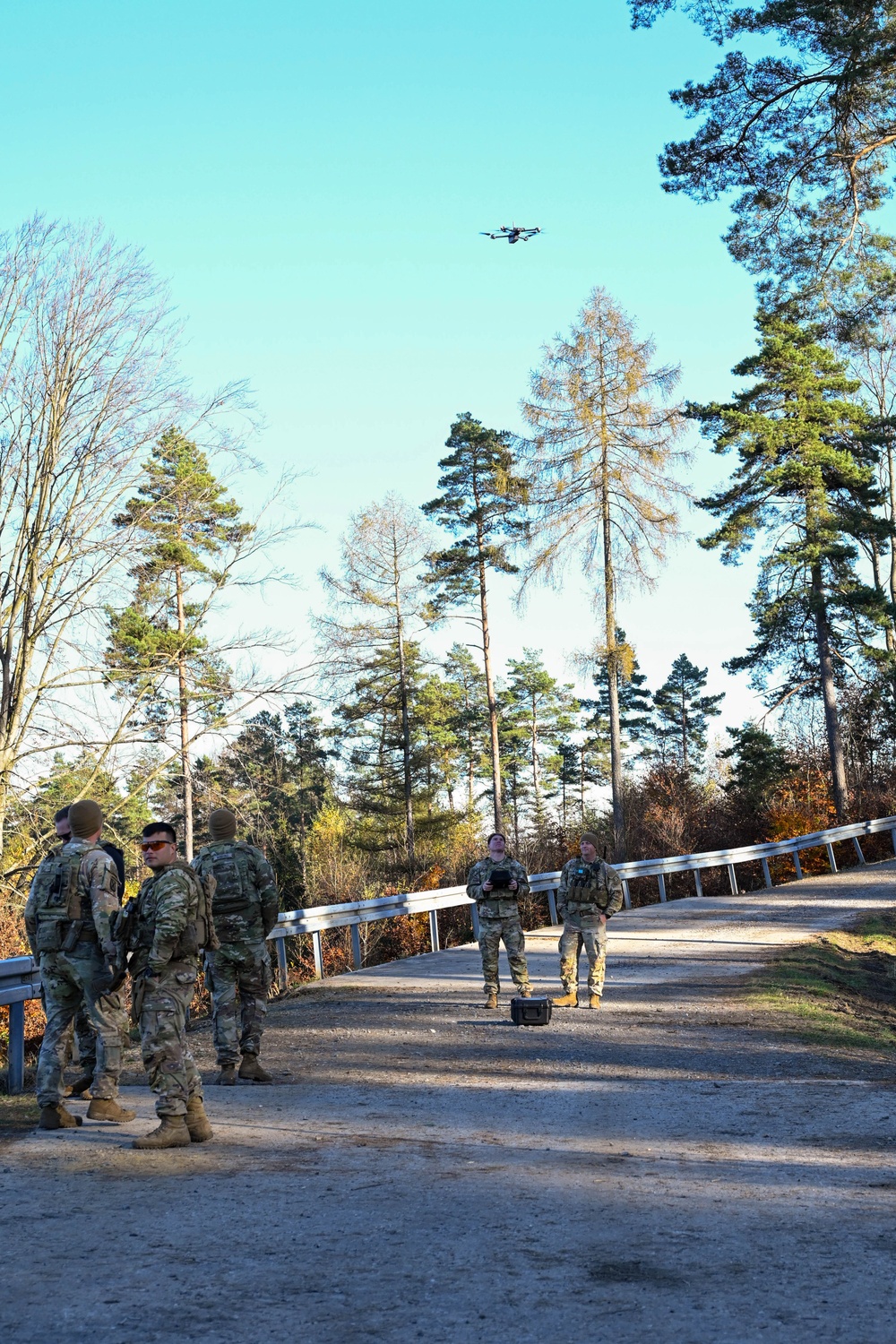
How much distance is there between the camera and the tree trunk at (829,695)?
37.5 m

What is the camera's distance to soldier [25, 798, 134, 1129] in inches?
319

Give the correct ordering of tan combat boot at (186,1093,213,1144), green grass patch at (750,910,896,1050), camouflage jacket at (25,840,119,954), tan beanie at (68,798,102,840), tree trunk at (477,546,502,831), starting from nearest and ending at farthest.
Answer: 1. tan combat boot at (186,1093,213,1144)
2. camouflage jacket at (25,840,119,954)
3. tan beanie at (68,798,102,840)
4. green grass patch at (750,910,896,1050)
5. tree trunk at (477,546,502,831)

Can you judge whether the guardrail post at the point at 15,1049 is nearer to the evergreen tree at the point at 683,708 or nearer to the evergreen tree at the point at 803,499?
the evergreen tree at the point at 803,499

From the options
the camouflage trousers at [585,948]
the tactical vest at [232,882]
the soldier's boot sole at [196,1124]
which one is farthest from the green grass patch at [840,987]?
the soldier's boot sole at [196,1124]

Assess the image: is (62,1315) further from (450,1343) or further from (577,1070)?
(577,1070)

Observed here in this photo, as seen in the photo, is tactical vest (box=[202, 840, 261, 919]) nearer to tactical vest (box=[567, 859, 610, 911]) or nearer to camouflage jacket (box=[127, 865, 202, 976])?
camouflage jacket (box=[127, 865, 202, 976])

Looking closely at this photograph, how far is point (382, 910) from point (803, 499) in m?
25.3

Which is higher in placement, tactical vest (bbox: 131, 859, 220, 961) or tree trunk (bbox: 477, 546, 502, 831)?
tree trunk (bbox: 477, 546, 502, 831)

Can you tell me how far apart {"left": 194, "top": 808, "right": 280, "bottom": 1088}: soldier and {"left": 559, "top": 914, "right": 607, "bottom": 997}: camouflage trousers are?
4.40 m

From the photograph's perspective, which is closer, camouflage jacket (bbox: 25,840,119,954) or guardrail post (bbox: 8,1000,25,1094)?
camouflage jacket (bbox: 25,840,119,954)

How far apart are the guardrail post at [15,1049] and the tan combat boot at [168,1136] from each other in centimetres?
249

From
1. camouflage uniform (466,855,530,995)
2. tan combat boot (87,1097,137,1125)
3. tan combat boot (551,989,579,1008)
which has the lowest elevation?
tan combat boot (551,989,579,1008)

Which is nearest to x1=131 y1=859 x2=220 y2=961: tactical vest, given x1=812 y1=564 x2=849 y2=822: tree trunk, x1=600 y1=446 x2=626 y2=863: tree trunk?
x1=600 y1=446 x2=626 y2=863: tree trunk

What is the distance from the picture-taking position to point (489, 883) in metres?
13.2
